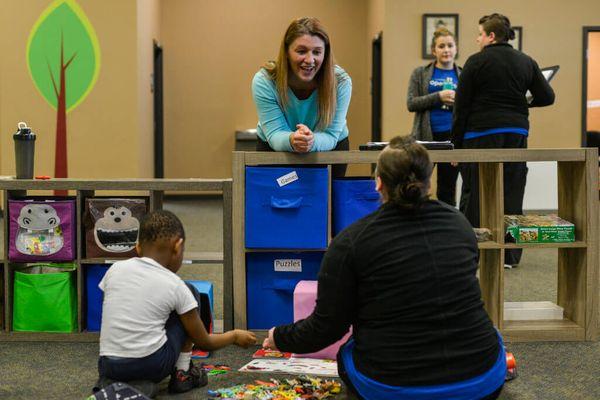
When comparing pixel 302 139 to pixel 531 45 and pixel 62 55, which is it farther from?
pixel 531 45

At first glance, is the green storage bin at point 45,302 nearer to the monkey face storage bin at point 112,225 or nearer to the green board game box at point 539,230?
the monkey face storage bin at point 112,225

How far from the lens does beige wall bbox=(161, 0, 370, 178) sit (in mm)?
9070

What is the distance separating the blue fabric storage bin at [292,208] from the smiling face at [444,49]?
208cm

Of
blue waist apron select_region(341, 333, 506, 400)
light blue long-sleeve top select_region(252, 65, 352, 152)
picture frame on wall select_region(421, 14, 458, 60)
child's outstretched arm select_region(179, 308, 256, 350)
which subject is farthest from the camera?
picture frame on wall select_region(421, 14, 458, 60)

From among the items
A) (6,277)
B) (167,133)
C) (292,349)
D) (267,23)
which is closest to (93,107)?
(167,133)

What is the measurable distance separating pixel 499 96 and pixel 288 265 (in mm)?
1647

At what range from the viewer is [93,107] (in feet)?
23.6

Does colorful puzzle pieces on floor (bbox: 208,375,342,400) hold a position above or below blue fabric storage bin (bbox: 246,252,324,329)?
A: below

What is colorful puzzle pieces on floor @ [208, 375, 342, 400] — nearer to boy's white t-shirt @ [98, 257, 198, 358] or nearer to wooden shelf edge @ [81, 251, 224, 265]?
boy's white t-shirt @ [98, 257, 198, 358]

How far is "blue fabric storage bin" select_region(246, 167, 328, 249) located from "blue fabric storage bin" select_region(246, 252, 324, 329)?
94 millimetres

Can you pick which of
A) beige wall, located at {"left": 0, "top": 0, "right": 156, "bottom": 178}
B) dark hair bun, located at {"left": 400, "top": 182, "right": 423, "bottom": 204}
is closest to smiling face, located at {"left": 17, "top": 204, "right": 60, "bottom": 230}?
dark hair bun, located at {"left": 400, "top": 182, "right": 423, "bottom": 204}

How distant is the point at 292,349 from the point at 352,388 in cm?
19

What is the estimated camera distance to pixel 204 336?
228 centimetres

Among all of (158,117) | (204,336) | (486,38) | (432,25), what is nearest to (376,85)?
(432,25)
